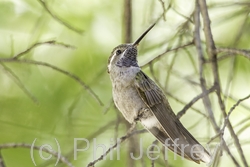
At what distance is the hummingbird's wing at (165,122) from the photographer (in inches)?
115

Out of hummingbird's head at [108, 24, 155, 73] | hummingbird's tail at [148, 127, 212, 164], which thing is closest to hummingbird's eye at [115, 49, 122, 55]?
hummingbird's head at [108, 24, 155, 73]

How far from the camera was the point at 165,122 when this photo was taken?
3.06 meters

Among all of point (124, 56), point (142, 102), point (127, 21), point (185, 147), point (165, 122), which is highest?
point (127, 21)

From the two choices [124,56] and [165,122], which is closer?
[165,122]

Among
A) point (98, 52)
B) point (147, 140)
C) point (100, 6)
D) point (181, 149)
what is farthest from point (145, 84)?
point (100, 6)

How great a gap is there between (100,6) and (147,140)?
4.06 feet

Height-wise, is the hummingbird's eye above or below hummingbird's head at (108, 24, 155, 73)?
above

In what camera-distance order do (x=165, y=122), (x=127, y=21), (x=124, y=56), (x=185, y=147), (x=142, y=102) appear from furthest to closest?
(x=127, y=21), (x=124, y=56), (x=142, y=102), (x=165, y=122), (x=185, y=147)

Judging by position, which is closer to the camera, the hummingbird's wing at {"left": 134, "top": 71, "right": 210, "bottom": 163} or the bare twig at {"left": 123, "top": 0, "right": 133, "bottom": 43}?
the hummingbird's wing at {"left": 134, "top": 71, "right": 210, "bottom": 163}

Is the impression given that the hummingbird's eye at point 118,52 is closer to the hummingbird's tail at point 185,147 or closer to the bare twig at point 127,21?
the bare twig at point 127,21

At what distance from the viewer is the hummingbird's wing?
292 cm

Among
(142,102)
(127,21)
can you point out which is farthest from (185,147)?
(127,21)

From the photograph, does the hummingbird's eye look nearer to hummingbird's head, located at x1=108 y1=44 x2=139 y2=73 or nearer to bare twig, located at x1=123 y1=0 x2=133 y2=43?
hummingbird's head, located at x1=108 y1=44 x2=139 y2=73

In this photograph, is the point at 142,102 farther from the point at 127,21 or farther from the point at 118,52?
the point at 127,21
